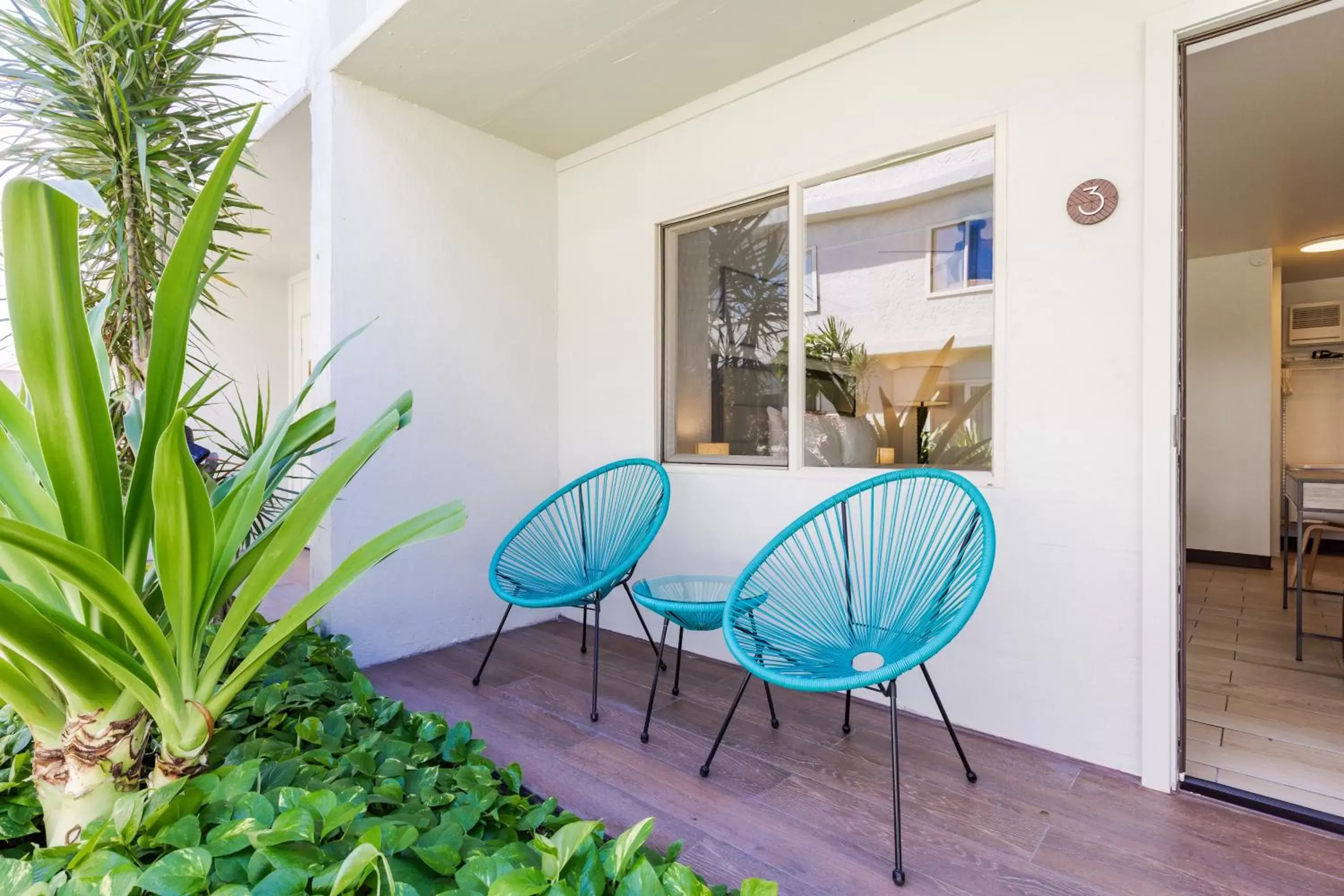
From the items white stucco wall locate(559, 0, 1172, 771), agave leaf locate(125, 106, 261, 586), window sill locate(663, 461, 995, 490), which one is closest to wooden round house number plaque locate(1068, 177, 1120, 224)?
white stucco wall locate(559, 0, 1172, 771)

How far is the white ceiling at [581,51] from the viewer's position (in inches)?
88.7

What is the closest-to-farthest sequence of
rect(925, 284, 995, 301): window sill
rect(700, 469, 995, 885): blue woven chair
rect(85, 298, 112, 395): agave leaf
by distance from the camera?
rect(85, 298, 112, 395): agave leaf < rect(700, 469, 995, 885): blue woven chair < rect(925, 284, 995, 301): window sill

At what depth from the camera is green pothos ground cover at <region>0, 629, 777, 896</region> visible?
37.3 inches

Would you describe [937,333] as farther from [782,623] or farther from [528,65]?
[528,65]

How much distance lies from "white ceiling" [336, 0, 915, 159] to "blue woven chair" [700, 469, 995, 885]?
1636mm

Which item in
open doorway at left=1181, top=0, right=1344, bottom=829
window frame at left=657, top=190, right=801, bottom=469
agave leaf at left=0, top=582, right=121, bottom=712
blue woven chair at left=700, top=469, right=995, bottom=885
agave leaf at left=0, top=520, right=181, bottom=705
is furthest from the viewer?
window frame at left=657, top=190, right=801, bottom=469

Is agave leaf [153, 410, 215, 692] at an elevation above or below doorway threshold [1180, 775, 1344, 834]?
above

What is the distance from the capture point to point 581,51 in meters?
2.50

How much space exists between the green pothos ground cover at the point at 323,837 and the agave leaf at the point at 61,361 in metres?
0.44

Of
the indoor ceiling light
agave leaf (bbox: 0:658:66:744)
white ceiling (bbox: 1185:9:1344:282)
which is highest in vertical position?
white ceiling (bbox: 1185:9:1344:282)

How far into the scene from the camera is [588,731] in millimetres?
2107

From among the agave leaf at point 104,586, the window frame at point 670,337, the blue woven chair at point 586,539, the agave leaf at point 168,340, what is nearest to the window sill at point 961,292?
the window frame at point 670,337

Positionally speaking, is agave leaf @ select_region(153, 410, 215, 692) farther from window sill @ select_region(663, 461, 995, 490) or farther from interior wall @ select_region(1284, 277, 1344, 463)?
interior wall @ select_region(1284, 277, 1344, 463)

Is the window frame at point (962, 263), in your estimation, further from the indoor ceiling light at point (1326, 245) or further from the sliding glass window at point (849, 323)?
the indoor ceiling light at point (1326, 245)
